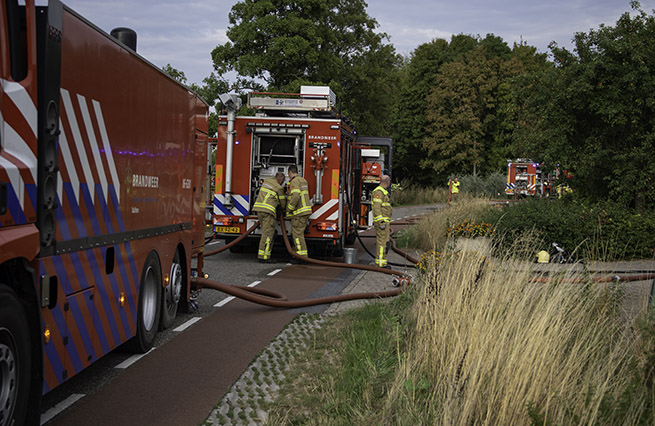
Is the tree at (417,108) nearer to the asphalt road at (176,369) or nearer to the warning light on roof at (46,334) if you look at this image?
the asphalt road at (176,369)

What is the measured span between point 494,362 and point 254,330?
4034mm

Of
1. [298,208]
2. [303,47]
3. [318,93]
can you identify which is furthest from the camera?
[303,47]

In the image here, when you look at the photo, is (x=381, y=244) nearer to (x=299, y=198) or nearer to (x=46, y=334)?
(x=299, y=198)

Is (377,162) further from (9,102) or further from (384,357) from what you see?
(9,102)

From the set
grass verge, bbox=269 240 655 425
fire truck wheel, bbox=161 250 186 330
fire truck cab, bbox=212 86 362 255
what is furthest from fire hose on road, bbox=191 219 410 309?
fire truck cab, bbox=212 86 362 255

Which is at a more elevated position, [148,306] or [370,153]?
[370,153]

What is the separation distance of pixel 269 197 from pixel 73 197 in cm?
940

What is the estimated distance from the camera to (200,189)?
30.2 ft

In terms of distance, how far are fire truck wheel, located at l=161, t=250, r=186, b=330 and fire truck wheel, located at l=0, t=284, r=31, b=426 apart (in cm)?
349

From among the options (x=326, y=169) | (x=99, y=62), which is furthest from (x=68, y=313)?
(x=326, y=169)

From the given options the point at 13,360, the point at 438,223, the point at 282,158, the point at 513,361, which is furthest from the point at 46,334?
the point at 438,223

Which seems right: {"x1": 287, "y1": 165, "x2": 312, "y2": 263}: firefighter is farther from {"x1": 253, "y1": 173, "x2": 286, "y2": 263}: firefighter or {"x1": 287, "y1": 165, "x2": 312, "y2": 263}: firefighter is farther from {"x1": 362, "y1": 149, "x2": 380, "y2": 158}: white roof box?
{"x1": 362, "y1": 149, "x2": 380, "y2": 158}: white roof box

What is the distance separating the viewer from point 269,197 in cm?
1420

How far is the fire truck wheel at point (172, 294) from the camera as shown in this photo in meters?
7.79
